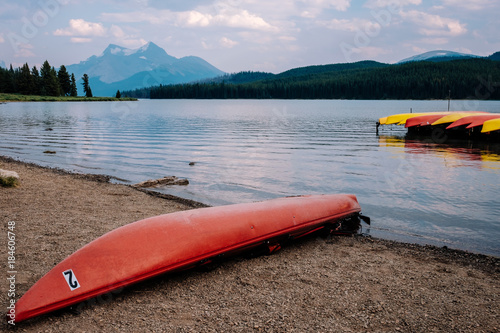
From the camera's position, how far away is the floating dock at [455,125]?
2466 centimetres

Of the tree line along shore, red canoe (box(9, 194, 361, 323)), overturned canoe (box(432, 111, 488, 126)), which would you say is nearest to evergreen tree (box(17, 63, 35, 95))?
the tree line along shore

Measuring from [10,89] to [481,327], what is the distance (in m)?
130

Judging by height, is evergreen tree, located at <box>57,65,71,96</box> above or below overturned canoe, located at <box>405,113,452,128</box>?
above

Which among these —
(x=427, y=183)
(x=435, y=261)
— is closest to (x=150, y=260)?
(x=435, y=261)

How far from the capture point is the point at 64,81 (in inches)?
4601

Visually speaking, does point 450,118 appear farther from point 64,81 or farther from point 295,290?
point 64,81

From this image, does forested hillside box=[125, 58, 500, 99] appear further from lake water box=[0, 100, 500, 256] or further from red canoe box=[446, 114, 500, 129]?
lake water box=[0, 100, 500, 256]

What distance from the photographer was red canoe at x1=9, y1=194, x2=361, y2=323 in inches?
147

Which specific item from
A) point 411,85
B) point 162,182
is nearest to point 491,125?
point 162,182

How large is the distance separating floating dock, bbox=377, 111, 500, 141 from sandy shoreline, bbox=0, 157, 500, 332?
891 inches

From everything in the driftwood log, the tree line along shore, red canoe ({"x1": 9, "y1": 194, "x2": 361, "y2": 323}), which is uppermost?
the tree line along shore

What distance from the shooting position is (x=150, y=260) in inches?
168

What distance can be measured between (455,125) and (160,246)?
87.3ft

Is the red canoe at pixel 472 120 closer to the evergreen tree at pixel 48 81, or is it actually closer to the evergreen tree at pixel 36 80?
the evergreen tree at pixel 48 81
